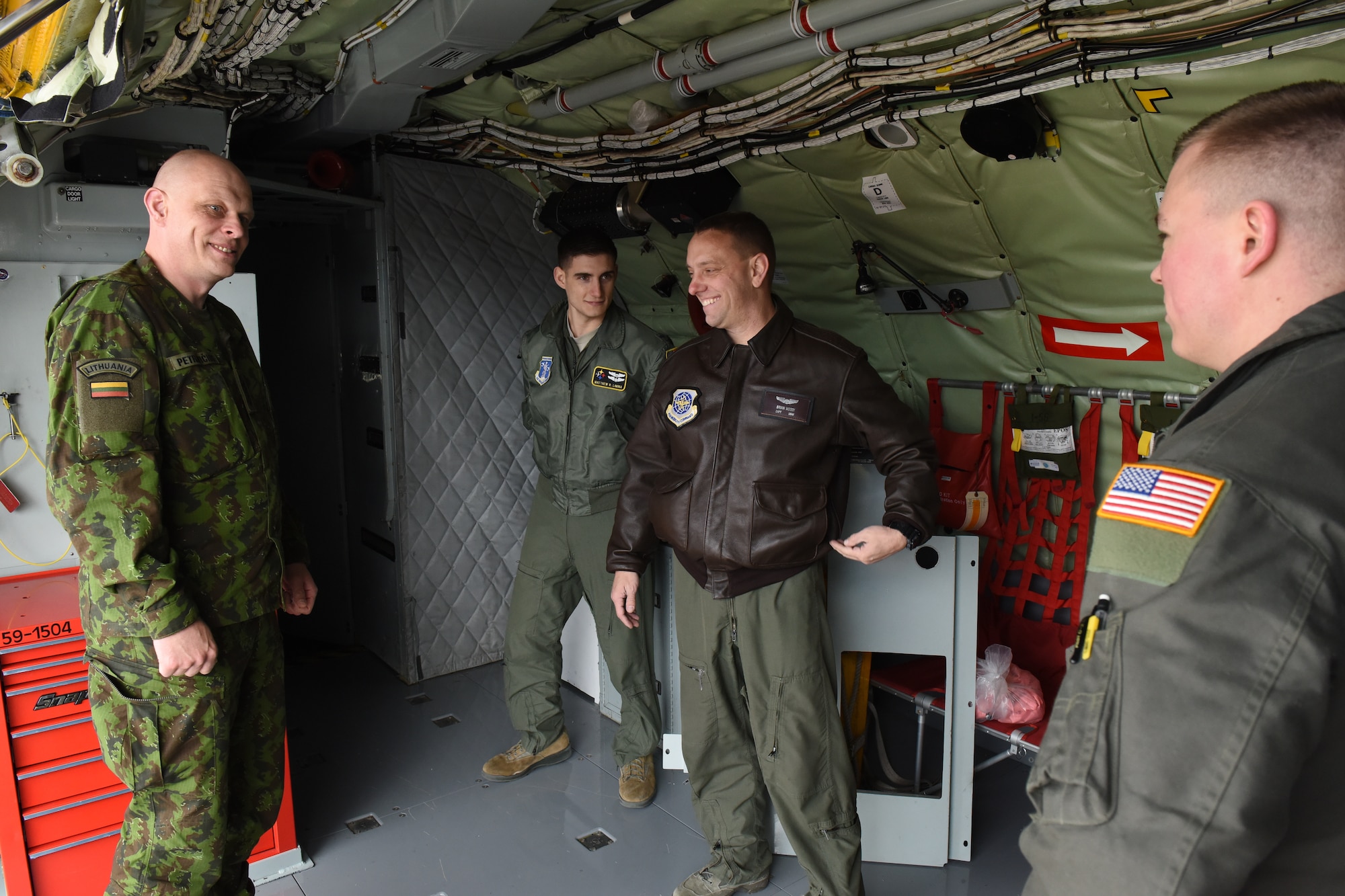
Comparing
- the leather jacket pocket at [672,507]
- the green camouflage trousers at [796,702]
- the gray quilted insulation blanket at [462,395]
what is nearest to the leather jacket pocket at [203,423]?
the leather jacket pocket at [672,507]

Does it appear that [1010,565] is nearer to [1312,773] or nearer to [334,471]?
[1312,773]

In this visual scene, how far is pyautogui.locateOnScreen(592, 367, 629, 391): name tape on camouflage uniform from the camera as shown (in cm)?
319

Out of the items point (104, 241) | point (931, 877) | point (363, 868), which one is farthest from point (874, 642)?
point (104, 241)

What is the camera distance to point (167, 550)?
1940 mm

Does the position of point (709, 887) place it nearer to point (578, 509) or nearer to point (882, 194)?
point (578, 509)

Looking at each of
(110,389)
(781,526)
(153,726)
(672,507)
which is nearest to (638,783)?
(672,507)

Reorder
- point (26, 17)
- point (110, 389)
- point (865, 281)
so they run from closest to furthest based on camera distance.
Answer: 1. point (26, 17)
2. point (110, 389)
3. point (865, 281)

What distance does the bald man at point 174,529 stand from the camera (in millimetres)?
1874

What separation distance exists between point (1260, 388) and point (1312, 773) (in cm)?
39

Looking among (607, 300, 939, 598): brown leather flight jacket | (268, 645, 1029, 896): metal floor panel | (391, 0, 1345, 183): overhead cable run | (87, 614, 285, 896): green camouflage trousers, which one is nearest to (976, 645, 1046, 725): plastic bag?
(268, 645, 1029, 896): metal floor panel

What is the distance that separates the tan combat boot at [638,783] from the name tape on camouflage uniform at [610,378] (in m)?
1.34

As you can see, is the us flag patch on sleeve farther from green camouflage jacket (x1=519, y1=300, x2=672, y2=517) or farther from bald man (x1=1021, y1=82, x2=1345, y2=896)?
green camouflage jacket (x1=519, y1=300, x2=672, y2=517)

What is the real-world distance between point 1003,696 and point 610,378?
5.48 feet

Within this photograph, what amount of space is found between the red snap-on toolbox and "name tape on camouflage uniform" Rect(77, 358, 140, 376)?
36.0 inches
